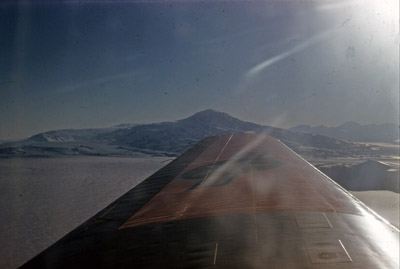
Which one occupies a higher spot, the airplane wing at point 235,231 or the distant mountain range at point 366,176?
the airplane wing at point 235,231

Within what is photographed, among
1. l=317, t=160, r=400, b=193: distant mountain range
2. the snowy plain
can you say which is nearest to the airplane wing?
the snowy plain

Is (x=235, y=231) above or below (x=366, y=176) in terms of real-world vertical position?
above

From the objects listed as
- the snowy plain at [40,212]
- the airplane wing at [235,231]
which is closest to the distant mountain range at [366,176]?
the snowy plain at [40,212]

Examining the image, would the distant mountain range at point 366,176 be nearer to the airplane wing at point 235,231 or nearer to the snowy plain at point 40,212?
the snowy plain at point 40,212

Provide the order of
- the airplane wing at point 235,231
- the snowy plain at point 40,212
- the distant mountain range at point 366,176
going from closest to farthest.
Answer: the airplane wing at point 235,231
the snowy plain at point 40,212
the distant mountain range at point 366,176

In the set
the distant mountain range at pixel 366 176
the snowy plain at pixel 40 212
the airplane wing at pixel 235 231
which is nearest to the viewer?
the airplane wing at pixel 235 231

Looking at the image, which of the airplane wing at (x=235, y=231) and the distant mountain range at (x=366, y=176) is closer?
the airplane wing at (x=235, y=231)

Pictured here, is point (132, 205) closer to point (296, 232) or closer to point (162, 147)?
point (296, 232)

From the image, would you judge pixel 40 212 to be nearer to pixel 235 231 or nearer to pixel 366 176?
pixel 235 231

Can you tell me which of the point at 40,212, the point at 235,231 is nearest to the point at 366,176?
the point at 40,212
